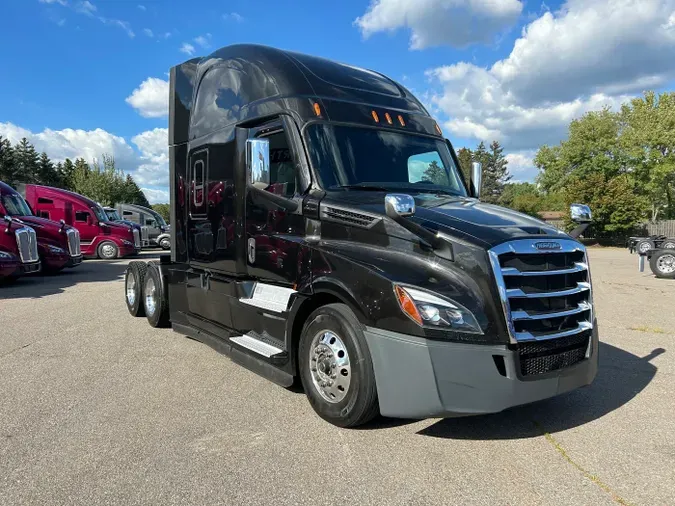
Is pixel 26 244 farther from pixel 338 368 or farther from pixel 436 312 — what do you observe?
pixel 436 312

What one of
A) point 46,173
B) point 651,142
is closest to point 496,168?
point 651,142

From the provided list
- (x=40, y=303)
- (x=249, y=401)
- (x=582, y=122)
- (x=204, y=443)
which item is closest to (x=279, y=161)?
(x=249, y=401)

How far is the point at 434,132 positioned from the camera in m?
5.52

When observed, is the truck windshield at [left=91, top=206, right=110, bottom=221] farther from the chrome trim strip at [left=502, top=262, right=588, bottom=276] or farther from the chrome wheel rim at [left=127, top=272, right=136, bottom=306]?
the chrome trim strip at [left=502, top=262, right=588, bottom=276]

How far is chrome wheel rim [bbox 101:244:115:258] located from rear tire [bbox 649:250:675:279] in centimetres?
2026

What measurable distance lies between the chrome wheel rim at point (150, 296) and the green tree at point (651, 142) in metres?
50.2

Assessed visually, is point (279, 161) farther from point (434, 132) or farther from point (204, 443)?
point (204, 443)

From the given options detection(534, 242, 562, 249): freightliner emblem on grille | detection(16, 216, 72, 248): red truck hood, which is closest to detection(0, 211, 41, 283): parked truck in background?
detection(16, 216, 72, 248): red truck hood

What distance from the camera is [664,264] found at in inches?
627

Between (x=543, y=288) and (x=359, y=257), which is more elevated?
(x=359, y=257)

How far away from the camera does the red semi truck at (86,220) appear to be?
815 inches

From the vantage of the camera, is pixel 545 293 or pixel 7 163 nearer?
pixel 545 293

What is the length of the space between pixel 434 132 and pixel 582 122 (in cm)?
5771

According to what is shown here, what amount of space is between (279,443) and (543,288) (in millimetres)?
2178
